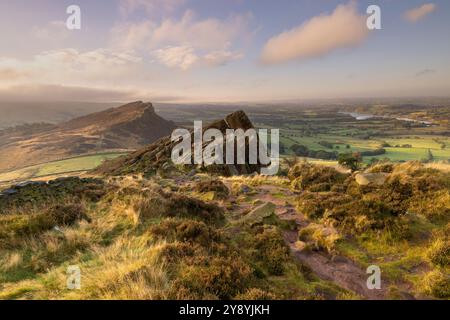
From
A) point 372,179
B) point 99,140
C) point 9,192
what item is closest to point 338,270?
point 372,179

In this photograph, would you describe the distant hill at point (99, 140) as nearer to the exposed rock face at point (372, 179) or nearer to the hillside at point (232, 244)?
the hillside at point (232, 244)

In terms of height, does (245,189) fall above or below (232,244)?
below

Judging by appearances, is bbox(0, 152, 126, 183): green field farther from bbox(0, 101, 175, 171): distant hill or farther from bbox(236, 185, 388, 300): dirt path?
bbox(236, 185, 388, 300): dirt path

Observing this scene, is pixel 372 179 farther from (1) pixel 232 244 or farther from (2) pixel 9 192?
(2) pixel 9 192

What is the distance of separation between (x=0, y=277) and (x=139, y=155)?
1472 inches

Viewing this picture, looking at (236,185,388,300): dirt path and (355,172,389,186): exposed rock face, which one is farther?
(355,172,389,186): exposed rock face

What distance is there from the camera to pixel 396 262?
795cm

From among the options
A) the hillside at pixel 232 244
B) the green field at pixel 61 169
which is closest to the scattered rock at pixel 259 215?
the hillside at pixel 232 244

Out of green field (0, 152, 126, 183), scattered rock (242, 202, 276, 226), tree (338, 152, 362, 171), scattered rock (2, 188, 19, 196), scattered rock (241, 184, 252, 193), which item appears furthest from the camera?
green field (0, 152, 126, 183)

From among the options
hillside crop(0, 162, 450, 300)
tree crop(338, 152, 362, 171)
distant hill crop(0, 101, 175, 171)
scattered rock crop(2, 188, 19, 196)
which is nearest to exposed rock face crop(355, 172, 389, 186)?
hillside crop(0, 162, 450, 300)

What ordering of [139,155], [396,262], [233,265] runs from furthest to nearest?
[139,155]
[396,262]
[233,265]

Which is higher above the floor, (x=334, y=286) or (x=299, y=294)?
(x=299, y=294)
